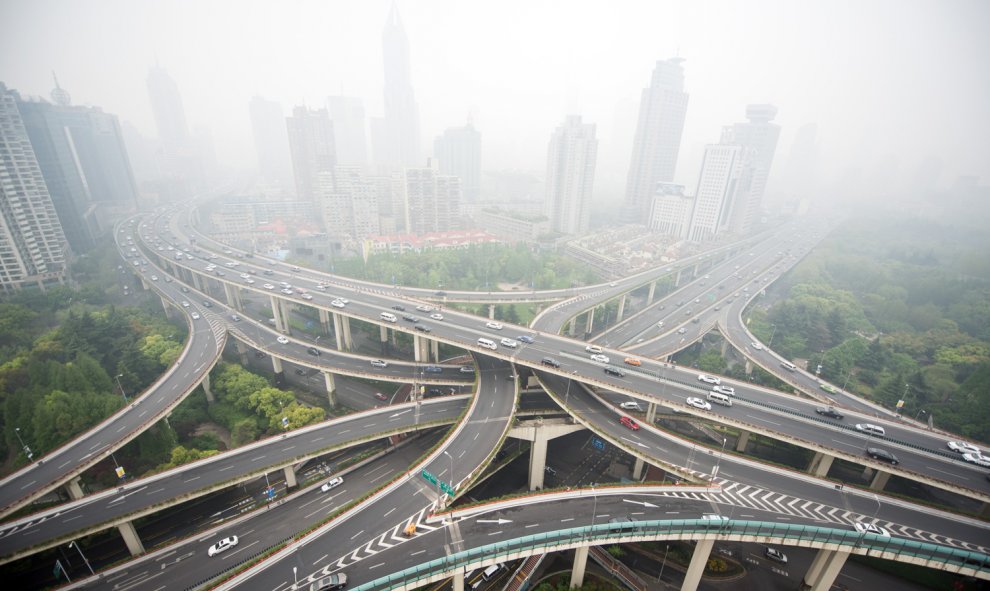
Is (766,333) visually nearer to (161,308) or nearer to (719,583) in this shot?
(719,583)

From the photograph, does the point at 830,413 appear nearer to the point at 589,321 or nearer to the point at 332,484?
the point at 589,321

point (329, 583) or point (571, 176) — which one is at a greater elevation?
point (571, 176)

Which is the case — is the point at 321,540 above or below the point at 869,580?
above

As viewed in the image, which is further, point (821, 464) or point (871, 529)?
point (821, 464)

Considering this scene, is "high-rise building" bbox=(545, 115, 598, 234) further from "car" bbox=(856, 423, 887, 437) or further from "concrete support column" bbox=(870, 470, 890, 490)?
"concrete support column" bbox=(870, 470, 890, 490)

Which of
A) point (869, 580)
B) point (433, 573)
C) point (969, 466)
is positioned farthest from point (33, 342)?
point (969, 466)

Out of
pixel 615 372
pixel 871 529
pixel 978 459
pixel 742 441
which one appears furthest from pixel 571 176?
pixel 871 529

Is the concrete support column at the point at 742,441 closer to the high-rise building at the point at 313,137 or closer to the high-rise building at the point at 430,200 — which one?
the high-rise building at the point at 430,200
